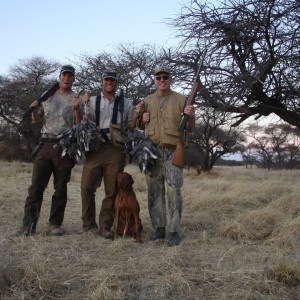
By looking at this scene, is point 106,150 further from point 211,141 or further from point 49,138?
point 211,141

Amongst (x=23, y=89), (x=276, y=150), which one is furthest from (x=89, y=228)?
(x=276, y=150)

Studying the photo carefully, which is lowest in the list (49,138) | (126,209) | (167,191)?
(126,209)

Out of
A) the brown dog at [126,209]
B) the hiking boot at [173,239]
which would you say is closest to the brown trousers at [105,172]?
the brown dog at [126,209]

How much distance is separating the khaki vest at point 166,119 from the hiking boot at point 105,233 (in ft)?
4.11

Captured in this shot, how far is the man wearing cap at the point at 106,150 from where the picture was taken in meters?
5.83

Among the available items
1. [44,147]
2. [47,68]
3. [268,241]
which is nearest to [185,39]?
[44,147]

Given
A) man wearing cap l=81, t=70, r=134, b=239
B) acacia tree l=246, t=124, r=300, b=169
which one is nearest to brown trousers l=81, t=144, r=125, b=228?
man wearing cap l=81, t=70, r=134, b=239

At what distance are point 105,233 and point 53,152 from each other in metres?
1.24

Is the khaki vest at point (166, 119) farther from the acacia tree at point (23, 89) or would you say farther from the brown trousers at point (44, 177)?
the acacia tree at point (23, 89)

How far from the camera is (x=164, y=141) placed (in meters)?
5.50

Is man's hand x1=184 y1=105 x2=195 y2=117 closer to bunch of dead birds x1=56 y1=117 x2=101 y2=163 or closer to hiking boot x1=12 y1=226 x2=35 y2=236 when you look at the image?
bunch of dead birds x1=56 y1=117 x2=101 y2=163

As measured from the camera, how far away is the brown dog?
5523 millimetres

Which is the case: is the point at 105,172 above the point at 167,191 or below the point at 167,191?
above

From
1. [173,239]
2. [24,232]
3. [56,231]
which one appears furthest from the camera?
[56,231]
